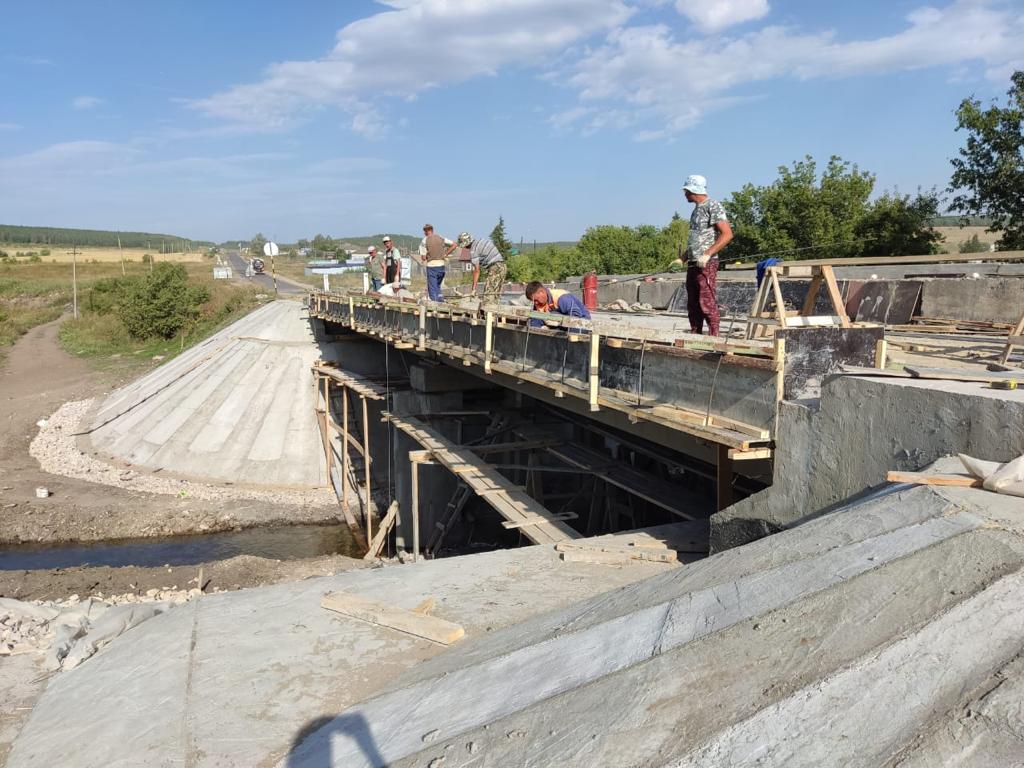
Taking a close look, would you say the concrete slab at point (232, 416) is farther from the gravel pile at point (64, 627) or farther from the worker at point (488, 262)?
the gravel pile at point (64, 627)

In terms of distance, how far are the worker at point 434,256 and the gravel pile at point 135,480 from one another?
386 inches

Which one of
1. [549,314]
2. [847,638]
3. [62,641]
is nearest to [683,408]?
[549,314]

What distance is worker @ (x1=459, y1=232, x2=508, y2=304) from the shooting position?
13.7 m

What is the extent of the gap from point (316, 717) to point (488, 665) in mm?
1208

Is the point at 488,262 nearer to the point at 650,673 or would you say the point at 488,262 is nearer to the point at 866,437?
the point at 866,437

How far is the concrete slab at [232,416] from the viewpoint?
916 inches

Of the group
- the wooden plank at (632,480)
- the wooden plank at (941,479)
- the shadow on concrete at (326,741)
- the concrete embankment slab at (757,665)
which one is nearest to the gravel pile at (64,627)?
the shadow on concrete at (326,741)

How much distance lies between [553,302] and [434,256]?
19.9 feet

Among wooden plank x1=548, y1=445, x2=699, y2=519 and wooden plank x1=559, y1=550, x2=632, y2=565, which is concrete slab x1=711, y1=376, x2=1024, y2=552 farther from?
wooden plank x1=548, y1=445, x2=699, y2=519

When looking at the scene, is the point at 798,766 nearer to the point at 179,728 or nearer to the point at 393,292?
Result: the point at 179,728

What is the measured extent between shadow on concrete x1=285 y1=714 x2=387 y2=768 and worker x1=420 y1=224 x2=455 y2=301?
1128cm

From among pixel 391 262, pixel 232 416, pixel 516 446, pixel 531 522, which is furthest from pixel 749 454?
pixel 232 416

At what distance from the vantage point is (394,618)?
19.0ft

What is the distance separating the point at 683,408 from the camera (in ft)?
22.7
